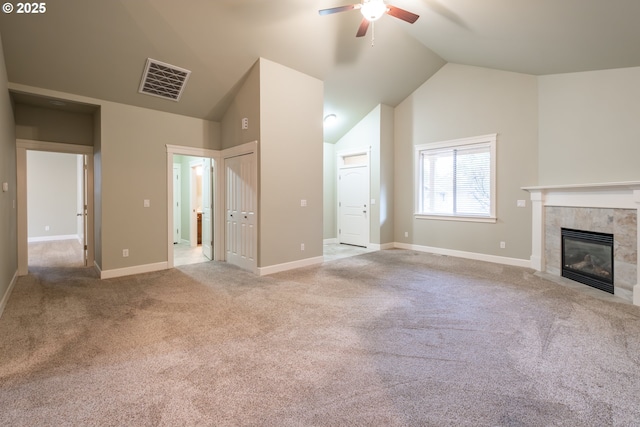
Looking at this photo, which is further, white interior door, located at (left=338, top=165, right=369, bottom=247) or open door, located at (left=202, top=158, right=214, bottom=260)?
white interior door, located at (left=338, top=165, right=369, bottom=247)

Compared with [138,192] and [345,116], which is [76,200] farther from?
[345,116]

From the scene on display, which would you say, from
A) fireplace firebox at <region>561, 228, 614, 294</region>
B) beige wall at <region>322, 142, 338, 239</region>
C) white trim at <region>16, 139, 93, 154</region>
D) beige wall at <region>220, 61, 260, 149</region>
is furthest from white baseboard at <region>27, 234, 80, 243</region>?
fireplace firebox at <region>561, 228, 614, 294</region>

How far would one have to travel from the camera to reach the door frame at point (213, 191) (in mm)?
5070

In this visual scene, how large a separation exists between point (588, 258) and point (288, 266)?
4279 mm

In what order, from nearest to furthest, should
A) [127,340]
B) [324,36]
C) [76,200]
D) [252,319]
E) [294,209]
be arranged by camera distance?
[127,340]
[252,319]
[324,36]
[294,209]
[76,200]

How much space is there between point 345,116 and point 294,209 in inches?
116

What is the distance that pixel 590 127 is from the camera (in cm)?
431

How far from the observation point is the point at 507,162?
5.30 m

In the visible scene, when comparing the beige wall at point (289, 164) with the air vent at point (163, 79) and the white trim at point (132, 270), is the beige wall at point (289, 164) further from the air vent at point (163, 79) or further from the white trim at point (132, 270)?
the white trim at point (132, 270)

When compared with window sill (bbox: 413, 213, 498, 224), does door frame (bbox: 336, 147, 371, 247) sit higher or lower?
higher

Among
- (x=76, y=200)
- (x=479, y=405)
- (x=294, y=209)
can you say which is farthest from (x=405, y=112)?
(x=76, y=200)

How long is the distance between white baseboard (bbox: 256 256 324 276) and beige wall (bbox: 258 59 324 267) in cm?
6

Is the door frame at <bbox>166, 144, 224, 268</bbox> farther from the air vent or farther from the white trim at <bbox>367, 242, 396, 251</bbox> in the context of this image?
the white trim at <bbox>367, 242, 396, 251</bbox>

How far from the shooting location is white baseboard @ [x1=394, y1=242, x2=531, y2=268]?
17.0 feet
